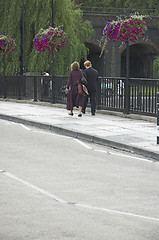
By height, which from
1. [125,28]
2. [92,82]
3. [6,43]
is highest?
[6,43]

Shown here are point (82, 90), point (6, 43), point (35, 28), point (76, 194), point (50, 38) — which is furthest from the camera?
point (35, 28)

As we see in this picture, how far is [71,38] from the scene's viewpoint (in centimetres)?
3344

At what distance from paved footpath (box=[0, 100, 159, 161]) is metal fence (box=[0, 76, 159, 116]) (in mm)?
371

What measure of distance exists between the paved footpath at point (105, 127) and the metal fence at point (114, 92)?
0.37m

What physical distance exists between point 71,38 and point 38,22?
234 centimetres

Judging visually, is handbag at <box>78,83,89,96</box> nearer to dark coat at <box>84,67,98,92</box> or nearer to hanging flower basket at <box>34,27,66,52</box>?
dark coat at <box>84,67,98,92</box>

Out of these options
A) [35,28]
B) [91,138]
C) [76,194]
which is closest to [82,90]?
[91,138]

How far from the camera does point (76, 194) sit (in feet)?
23.7

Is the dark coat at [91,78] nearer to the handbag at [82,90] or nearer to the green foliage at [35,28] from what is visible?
the handbag at [82,90]

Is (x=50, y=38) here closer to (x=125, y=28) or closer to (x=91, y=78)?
(x=91, y=78)

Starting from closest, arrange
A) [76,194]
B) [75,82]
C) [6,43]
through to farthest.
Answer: [76,194]
[75,82]
[6,43]

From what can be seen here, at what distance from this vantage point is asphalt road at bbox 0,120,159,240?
5.60 m

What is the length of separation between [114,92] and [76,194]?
11.8 meters

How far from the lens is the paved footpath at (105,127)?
37.6 ft
